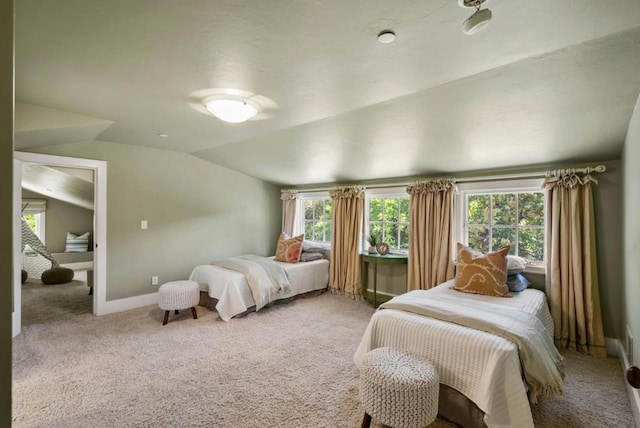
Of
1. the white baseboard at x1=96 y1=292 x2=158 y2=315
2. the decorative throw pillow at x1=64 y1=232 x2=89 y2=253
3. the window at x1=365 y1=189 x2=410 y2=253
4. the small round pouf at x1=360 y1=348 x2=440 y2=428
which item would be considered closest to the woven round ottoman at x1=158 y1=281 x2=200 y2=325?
the white baseboard at x1=96 y1=292 x2=158 y2=315

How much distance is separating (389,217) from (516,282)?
1.96m

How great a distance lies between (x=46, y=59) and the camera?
175 centimetres

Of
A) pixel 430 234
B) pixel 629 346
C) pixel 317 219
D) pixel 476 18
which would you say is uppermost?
pixel 476 18

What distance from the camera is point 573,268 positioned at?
283 cm

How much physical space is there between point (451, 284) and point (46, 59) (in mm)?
3666

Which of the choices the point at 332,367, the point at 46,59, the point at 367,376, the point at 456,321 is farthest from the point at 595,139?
the point at 46,59

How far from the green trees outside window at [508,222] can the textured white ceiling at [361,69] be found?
0.57m

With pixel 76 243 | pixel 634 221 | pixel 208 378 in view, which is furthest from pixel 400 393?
pixel 76 243

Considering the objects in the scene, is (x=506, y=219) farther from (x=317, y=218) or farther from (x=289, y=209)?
(x=289, y=209)

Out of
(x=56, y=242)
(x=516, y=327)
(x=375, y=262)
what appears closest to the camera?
(x=516, y=327)

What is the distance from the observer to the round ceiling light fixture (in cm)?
146

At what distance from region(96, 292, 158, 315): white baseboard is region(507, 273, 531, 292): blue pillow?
14.3ft

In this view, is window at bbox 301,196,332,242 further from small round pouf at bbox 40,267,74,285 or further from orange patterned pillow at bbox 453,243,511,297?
small round pouf at bbox 40,267,74,285

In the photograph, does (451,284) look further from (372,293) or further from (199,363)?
(199,363)
